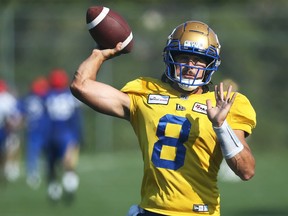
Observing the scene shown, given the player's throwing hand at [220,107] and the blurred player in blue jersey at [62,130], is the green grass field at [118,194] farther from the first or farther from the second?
the player's throwing hand at [220,107]

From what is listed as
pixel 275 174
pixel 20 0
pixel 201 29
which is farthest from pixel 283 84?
pixel 201 29

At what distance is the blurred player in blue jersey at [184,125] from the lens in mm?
4906

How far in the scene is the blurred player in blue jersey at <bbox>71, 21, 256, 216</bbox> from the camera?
4.91m

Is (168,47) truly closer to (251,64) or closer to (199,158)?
(199,158)

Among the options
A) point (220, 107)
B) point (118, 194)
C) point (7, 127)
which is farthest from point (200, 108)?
point (7, 127)

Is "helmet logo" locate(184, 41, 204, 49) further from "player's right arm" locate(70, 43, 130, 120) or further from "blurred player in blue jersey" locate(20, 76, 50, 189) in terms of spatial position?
"blurred player in blue jersey" locate(20, 76, 50, 189)

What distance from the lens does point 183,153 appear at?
4.92 meters

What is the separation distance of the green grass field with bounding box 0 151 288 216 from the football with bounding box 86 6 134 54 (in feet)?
19.1

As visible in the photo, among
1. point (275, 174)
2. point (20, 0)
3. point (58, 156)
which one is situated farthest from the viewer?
point (20, 0)

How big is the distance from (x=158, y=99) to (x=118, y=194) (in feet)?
27.8

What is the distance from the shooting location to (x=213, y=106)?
491 centimetres

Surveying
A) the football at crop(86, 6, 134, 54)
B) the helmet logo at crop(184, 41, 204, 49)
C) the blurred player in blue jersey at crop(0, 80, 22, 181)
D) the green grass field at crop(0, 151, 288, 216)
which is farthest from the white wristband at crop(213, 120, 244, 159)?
the blurred player in blue jersey at crop(0, 80, 22, 181)

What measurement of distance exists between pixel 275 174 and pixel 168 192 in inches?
456

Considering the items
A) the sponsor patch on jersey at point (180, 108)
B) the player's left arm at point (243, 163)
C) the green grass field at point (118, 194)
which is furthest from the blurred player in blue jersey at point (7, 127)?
the player's left arm at point (243, 163)
